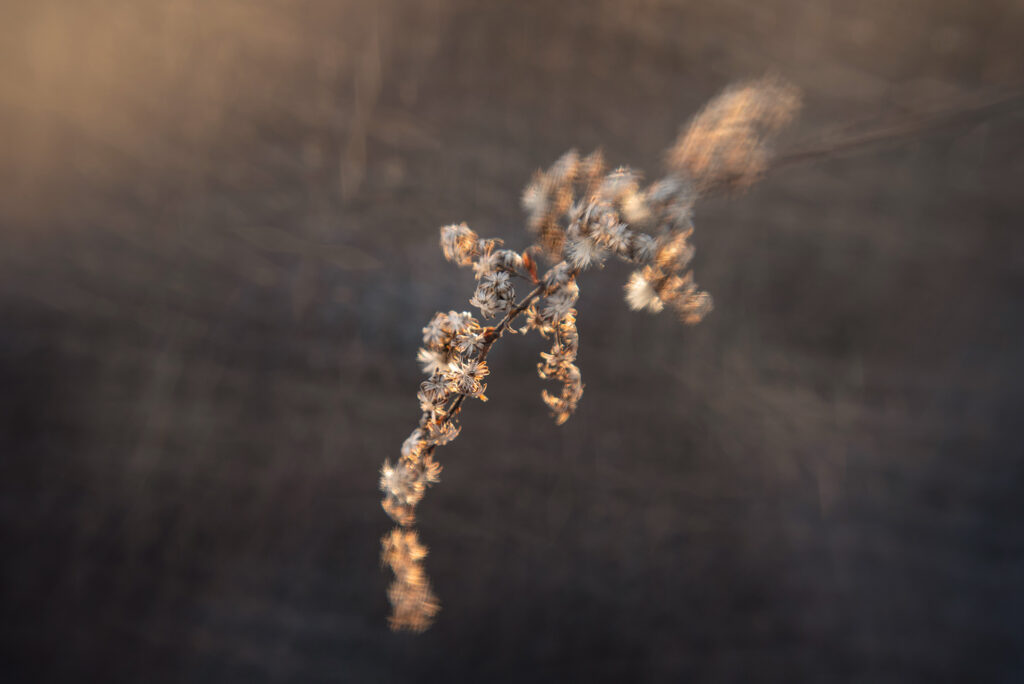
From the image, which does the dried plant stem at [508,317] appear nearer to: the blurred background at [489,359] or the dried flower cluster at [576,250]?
the dried flower cluster at [576,250]

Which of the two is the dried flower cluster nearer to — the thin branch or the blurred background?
the thin branch

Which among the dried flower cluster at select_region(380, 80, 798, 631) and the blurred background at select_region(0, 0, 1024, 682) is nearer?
the dried flower cluster at select_region(380, 80, 798, 631)

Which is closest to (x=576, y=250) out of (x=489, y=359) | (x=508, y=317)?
(x=508, y=317)

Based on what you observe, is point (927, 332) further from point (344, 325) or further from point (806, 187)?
point (344, 325)

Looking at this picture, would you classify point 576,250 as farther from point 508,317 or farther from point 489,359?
point 489,359

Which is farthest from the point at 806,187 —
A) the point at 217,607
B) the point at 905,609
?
the point at 217,607

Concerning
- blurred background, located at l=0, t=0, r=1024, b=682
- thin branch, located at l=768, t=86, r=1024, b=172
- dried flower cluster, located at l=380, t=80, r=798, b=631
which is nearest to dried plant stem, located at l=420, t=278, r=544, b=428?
dried flower cluster, located at l=380, t=80, r=798, b=631

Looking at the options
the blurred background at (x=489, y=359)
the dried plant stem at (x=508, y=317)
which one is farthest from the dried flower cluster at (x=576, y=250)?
the blurred background at (x=489, y=359)
